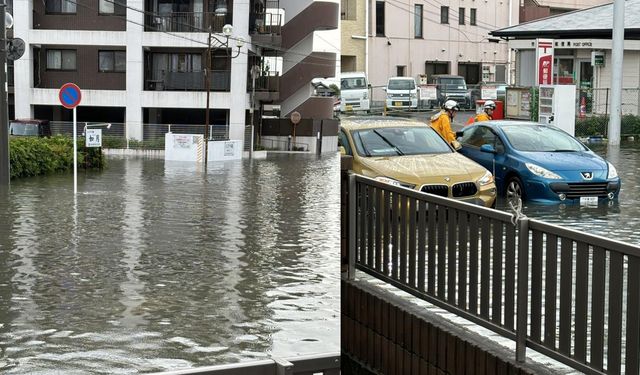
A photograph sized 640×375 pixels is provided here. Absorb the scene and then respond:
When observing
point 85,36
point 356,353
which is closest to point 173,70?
point 85,36

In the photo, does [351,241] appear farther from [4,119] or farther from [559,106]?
[559,106]

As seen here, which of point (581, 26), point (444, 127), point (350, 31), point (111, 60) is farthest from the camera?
point (111, 60)

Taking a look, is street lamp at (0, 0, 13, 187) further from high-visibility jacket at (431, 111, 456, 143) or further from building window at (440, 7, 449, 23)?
building window at (440, 7, 449, 23)

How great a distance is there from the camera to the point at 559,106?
2911cm

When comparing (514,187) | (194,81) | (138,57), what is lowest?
(514,187)

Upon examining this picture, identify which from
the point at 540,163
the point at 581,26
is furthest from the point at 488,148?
the point at 581,26

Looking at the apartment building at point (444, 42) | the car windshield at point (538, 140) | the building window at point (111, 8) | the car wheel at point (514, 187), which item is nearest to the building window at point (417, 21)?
the apartment building at point (444, 42)

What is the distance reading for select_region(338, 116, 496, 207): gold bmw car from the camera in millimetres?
14719

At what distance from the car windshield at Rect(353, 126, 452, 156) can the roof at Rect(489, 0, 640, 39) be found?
2161 centimetres

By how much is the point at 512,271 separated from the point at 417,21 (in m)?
51.7

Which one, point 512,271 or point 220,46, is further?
point 220,46

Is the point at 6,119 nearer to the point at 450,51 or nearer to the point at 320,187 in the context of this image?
the point at 320,187

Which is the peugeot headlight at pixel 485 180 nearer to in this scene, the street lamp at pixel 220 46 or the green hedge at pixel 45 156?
the green hedge at pixel 45 156

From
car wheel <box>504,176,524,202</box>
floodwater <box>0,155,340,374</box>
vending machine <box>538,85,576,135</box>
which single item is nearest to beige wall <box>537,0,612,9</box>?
vending machine <box>538,85,576,135</box>
